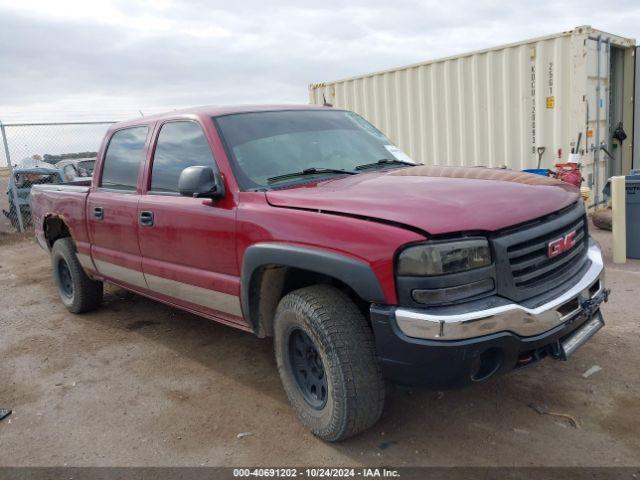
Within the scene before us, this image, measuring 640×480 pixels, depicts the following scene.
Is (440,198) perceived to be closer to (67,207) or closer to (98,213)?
(98,213)

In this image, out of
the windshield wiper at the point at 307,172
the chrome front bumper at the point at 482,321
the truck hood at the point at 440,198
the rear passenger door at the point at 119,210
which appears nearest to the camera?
the chrome front bumper at the point at 482,321

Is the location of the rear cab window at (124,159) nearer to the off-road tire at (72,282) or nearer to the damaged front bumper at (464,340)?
the off-road tire at (72,282)

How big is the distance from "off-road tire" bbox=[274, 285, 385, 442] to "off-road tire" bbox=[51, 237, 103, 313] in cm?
329

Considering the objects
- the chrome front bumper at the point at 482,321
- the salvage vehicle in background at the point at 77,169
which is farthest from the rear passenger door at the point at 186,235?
the salvage vehicle in background at the point at 77,169

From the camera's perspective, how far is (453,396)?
3.49 meters

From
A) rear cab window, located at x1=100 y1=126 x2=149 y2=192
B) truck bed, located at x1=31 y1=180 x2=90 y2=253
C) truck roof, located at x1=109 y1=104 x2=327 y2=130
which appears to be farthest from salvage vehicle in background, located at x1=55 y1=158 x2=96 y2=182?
truck roof, located at x1=109 y1=104 x2=327 y2=130

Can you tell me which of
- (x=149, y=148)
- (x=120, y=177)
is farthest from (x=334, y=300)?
(x=120, y=177)

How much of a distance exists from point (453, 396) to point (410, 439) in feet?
1.89

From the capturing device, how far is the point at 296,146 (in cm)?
371

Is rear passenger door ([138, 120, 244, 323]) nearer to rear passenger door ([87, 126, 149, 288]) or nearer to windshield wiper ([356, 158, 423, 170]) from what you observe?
rear passenger door ([87, 126, 149, 288])

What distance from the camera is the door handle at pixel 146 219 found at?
3998mm

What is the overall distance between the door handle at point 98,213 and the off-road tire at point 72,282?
0.91 m

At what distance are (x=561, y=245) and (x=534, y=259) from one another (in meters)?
0.28

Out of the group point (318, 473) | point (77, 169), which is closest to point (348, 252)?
point (318, 473)
